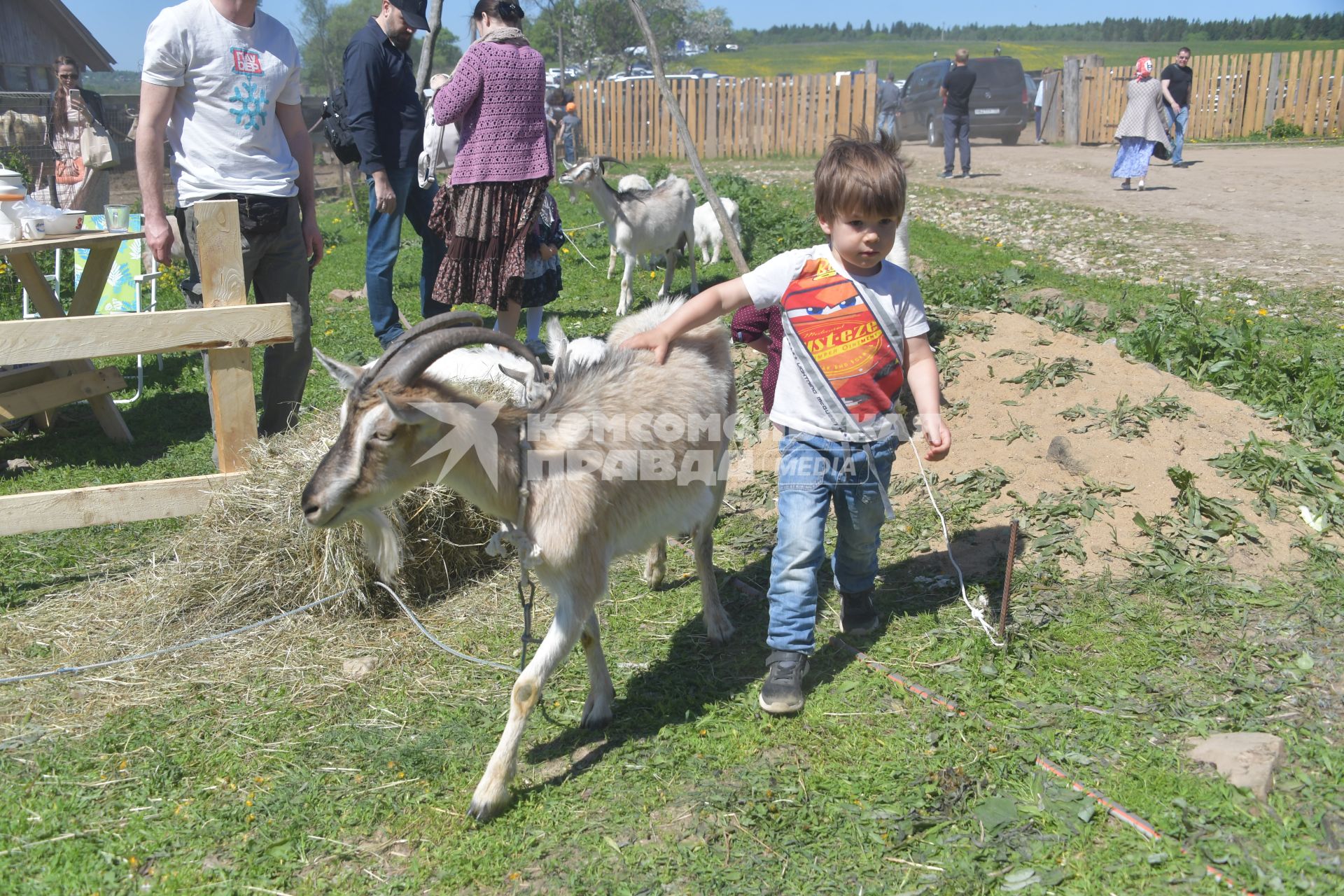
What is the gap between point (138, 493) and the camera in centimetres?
430

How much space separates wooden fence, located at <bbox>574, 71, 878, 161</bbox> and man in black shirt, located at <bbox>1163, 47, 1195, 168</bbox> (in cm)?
724

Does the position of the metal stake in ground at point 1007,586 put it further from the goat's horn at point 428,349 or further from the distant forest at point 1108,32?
the distant forest at point 1108,32

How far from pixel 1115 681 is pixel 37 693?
3.80 metres

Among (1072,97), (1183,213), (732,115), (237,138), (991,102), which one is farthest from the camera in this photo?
(991,102)

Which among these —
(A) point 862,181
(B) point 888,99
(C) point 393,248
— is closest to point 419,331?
(A) point 862,181

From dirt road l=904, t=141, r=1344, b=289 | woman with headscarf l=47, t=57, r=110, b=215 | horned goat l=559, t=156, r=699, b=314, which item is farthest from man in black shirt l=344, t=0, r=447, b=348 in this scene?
dirt road l=904, t=141, r=1344, b=289

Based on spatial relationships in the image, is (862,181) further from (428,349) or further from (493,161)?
(493,161)

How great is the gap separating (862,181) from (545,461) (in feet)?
4.42

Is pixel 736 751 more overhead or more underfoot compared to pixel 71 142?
more underfoot

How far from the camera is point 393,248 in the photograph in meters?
6.54

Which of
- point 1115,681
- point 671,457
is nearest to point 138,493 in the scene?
point 671,457

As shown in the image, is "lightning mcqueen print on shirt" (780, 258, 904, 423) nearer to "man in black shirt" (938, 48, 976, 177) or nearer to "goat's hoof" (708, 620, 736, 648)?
"goat's hoof" (708, 620, 736, 648)

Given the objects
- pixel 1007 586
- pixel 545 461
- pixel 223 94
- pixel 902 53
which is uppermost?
pixel 902 53

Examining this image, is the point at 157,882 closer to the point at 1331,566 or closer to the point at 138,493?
the point at 138,493
